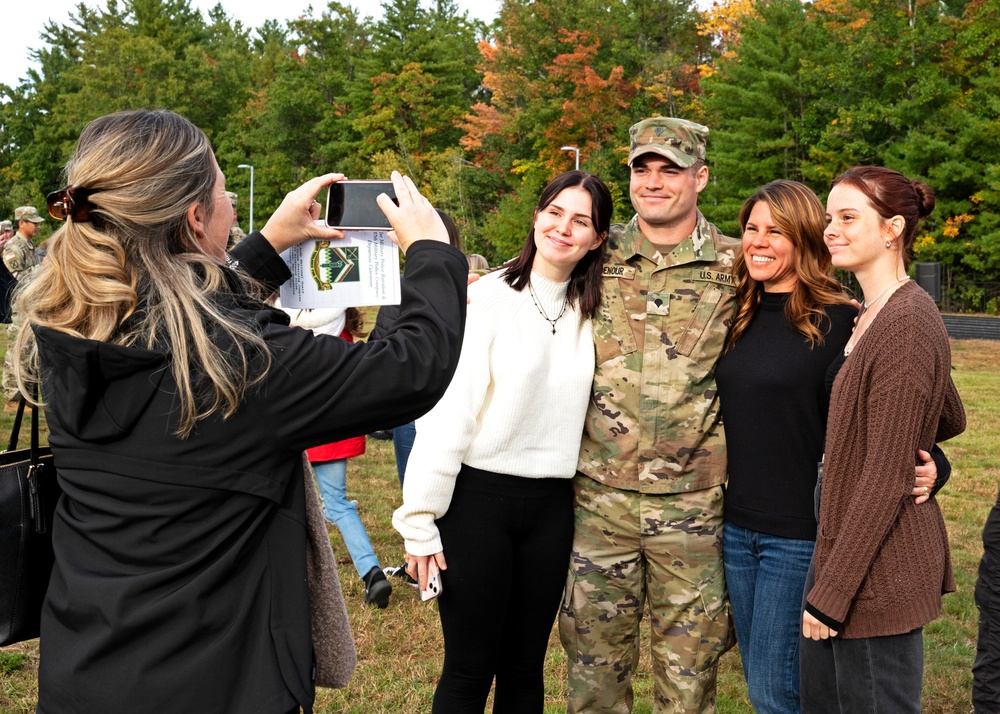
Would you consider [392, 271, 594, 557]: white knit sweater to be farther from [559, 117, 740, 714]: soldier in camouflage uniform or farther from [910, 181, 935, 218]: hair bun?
[910, 181, 935, 218]: hair bun

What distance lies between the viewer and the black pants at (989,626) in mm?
3279

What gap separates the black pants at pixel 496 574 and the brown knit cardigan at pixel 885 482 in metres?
0.89

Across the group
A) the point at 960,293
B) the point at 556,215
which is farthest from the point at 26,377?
the point at 960,293

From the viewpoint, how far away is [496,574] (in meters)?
2.94

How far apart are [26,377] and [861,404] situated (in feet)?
6.75

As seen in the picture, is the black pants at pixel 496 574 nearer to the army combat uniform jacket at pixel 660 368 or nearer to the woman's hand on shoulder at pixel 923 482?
the army combat uniform jacket at pixel 660 368

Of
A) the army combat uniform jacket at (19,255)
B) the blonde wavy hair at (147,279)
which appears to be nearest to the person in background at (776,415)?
the blonde wavy hair at (147,279)

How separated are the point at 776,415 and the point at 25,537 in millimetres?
2126

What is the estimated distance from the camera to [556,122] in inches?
1515

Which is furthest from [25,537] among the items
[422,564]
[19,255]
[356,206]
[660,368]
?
[19,255]

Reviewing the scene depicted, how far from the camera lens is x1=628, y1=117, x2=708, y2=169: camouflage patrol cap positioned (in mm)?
3037

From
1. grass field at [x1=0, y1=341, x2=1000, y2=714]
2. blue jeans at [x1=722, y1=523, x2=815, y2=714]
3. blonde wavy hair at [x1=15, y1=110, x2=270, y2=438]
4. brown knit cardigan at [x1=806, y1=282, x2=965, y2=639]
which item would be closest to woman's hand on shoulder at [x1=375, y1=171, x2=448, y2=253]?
blonde wavy hair at [x1=15, y1=110, x2=270, y2=438]

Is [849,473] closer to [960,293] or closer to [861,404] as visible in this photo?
[861,404]

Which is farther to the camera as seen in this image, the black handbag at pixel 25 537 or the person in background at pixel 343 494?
the person in background at pixel 343 494
